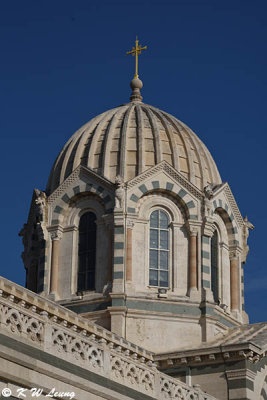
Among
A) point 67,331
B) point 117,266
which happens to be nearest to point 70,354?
point 67,331

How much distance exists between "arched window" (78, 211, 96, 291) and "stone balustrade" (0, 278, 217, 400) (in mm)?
12324

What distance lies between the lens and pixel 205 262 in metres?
38.2

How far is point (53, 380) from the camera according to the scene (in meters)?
19.5

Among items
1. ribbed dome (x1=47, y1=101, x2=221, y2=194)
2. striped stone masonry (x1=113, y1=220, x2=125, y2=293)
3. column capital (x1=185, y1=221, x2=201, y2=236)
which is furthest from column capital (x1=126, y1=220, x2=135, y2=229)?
column capital (x1=185, y1=221, x2=201, y2=236)

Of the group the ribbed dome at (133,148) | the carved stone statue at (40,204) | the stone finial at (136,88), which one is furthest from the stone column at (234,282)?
the stone finial at (136,88)

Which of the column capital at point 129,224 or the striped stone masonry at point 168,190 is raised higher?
the striped stone masonry at point 168,190

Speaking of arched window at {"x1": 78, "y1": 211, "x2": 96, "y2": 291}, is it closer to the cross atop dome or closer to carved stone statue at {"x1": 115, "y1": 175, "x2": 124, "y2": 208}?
carved stone statue at {"x1": 115, "y1": 175, "x2": 124, "y2": 208}

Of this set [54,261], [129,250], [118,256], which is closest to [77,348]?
[118,256]

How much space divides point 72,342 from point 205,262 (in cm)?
1809

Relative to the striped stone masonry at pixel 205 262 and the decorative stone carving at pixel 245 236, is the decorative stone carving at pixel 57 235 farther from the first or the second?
the decorative stone carving at pixel 245 236

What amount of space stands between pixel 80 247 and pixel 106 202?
Answer: 216 cm

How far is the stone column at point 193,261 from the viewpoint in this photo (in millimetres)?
37656

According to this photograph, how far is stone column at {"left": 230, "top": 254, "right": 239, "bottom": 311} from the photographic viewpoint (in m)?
39.9

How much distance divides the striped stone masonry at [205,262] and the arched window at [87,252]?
4.39m
